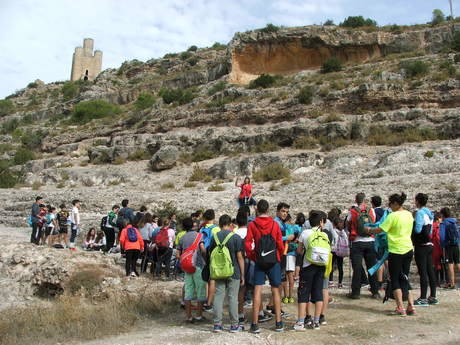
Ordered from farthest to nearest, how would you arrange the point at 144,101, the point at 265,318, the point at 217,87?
the point at 144,101, the point at 217,87, the point at 265,318

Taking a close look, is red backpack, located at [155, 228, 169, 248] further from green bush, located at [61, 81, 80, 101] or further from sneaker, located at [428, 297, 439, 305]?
green bush, located at [61, 81, 80, 101]

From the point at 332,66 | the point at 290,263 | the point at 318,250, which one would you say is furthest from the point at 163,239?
the point at 332,66

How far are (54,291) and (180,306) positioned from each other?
2.76 meters

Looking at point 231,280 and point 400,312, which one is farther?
point 400,312

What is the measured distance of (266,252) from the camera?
5.50 m

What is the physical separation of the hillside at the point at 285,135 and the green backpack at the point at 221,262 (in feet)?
26.0

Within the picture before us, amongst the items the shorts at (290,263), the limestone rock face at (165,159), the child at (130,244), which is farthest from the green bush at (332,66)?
the shorts at (290,263)

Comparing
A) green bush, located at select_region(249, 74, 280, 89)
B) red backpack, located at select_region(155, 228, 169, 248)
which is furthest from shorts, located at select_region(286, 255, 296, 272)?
green bush, located at select_region(249, 74, 280, 89)

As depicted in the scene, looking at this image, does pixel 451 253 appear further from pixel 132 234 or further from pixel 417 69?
pixel 417 69

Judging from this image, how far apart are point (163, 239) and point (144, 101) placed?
42.4 metres

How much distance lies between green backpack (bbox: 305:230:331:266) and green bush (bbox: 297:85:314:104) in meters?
23.6

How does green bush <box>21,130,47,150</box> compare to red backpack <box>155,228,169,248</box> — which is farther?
green bush <box>21,130,47,150</box>

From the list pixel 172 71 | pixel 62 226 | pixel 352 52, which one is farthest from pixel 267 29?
pixel 62 226

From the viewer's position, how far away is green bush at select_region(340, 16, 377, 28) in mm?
46062
